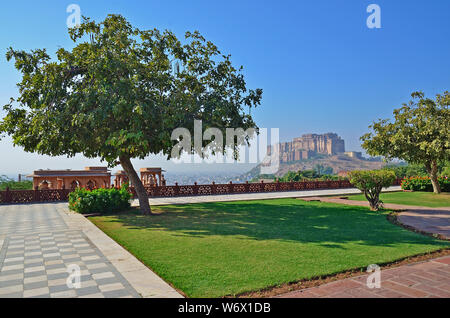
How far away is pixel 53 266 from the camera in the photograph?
5297 millimetres

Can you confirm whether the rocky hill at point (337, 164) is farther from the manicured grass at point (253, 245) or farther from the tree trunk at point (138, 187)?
the manicured grass at point (253, 245)

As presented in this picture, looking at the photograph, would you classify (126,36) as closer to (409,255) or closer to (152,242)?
(152,242)

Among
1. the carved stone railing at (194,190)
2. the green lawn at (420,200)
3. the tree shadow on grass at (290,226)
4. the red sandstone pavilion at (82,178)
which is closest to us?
the tree shadow on grass at (290,226)

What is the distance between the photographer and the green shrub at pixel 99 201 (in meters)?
12.1

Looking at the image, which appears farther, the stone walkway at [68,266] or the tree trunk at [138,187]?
the tree trunk at [138,187]

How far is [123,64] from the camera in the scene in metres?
9.67

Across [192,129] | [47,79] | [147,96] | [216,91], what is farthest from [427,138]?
[47,79]

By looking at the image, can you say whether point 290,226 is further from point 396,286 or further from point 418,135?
point 418,135

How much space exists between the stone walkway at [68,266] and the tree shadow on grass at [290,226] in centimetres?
214

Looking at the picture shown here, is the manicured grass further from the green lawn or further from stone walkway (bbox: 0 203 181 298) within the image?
the green lawn

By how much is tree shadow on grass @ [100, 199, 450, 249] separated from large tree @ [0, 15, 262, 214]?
242cm

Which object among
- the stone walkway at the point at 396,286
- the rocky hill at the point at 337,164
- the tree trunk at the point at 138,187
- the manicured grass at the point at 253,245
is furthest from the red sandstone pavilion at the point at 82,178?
the rocky hill at the point at 337,164

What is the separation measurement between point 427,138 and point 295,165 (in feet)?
552

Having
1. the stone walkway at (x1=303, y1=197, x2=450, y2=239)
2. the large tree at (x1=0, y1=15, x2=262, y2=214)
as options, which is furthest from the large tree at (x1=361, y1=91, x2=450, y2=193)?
the large tree at (x1=0, y1=15, x2=262, y2=214)
